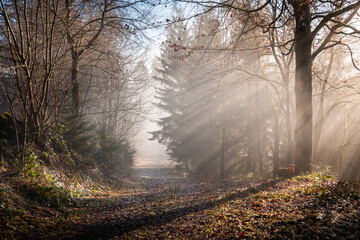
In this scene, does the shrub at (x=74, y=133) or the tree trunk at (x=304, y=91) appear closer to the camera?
the tree trunk at (x=304, y=91)

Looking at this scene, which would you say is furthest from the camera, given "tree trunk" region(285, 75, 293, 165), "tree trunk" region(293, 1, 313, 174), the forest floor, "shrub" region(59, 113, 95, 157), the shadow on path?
"tree trunk" region(285, 75, 293, 165)

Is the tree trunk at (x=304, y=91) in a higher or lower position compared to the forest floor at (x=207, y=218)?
higher

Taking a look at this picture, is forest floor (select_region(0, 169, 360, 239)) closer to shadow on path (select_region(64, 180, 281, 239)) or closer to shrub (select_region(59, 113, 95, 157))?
shadow on path (select_region(64, 180, 281, 239))

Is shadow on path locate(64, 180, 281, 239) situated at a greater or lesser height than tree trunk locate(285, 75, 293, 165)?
lesser

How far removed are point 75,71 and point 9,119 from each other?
382cm

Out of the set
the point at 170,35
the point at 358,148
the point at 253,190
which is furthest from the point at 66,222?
the point at 170,35

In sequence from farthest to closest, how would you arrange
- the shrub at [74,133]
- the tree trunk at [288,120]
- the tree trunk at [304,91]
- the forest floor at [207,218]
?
the tree trunk at [288,120] < the shrub at [74,133] < the tree trunk at [304,91] < the forest floor at [207,218]

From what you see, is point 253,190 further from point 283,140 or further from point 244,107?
point 283,140

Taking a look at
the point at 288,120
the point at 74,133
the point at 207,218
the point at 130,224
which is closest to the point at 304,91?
the point at 288,120

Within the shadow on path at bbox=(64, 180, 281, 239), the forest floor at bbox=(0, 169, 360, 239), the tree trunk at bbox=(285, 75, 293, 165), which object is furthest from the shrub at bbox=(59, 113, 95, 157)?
the tree trunk at bbox=(285, 75, 293, 165)

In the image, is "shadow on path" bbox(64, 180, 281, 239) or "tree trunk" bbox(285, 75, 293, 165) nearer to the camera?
"shadow on path" bbox(64, 180, 281, 239)

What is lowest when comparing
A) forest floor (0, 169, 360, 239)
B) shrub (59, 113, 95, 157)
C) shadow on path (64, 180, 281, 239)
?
shadow on path (64, 180, 281, 239)

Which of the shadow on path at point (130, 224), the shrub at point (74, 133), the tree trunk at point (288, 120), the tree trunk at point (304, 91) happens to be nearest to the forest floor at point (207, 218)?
the shadow on path at point (130, 224)

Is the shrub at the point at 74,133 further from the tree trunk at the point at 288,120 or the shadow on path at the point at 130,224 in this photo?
the tree trunk at the point at 288,120
